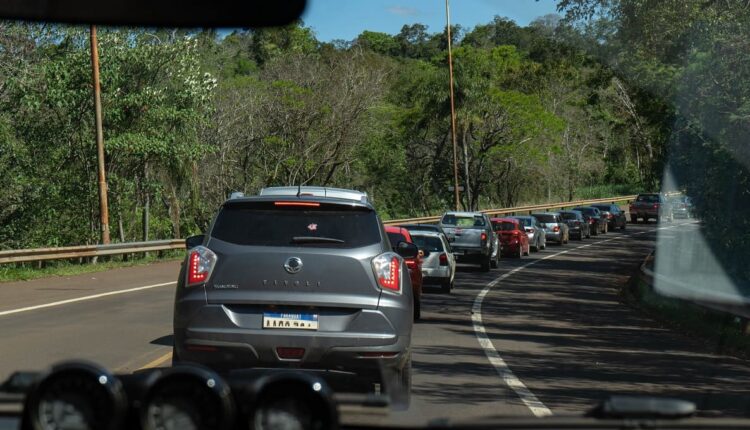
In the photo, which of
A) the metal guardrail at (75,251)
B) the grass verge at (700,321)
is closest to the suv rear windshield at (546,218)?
the metal guardrail at (75,251)

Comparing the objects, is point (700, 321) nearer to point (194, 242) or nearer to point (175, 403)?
point (194, 242)

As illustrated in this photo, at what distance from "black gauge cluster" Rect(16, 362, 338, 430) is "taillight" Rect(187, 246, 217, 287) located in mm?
4216

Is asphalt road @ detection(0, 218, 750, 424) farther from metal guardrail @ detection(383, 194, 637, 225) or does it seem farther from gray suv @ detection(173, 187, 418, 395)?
metal guardrail @ detection(383, 194, 637, 225)

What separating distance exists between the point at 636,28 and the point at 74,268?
1659cm

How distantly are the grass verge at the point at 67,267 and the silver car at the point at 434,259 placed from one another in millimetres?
9980

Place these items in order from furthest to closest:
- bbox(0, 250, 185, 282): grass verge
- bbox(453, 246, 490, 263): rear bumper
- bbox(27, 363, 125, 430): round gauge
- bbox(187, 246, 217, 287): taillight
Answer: bbox(453, 246, 490, 263): rear bumper, bbox(0, 250, 185, 282): grass verge, bbox(187, 246, 217, 287): taillight, bbox(27, 363, 125, 430): round gauge

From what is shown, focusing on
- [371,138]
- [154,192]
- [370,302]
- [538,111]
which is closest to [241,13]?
[370,302]

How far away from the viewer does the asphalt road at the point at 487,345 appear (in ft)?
34.5

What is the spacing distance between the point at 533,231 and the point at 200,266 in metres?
37.4

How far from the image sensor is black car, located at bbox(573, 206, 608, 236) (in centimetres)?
5931

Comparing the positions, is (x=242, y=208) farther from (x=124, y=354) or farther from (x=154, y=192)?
(x=154, y=192)

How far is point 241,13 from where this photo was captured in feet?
13.5

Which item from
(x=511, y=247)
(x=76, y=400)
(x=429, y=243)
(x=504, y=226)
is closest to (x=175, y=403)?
(x=76, y=400)

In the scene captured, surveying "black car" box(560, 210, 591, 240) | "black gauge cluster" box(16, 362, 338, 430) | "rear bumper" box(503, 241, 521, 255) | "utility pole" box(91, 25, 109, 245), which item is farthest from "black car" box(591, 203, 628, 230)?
"black gauge cluster" box(16, 362, 338, 430)
